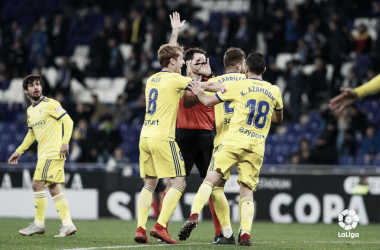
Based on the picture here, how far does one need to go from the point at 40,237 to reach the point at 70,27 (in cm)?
1404

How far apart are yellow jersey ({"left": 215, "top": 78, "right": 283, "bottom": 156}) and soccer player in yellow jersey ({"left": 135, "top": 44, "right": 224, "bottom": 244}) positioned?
0.31 meters

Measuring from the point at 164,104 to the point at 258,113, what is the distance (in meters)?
1.11

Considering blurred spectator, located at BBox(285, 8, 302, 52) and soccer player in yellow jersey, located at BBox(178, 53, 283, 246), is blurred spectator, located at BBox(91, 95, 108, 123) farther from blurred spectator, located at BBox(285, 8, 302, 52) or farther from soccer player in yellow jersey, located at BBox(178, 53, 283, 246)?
soccer player in yellow jersey, located at BBox(178, 53, 283, 246)

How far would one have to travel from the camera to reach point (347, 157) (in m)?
13.1

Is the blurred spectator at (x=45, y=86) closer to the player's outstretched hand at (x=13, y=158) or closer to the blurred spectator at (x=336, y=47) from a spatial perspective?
the blurred spectator at (x=336, y=47)

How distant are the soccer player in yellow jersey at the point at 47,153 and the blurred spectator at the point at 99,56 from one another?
9701 millimetres

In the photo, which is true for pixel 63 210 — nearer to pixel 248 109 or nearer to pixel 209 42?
pixel 248 109

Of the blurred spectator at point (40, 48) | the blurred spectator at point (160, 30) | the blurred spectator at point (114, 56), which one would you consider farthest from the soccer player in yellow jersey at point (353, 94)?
the blurred spectator at point (40, 48)

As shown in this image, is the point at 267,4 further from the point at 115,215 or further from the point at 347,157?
the point at 115,215

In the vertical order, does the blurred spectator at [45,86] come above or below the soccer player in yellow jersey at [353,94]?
above

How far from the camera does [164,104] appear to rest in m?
6.59

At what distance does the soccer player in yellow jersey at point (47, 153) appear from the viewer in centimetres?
780

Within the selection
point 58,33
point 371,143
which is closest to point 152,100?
point 371,143

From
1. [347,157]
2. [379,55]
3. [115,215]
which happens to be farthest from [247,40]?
[115,215]
